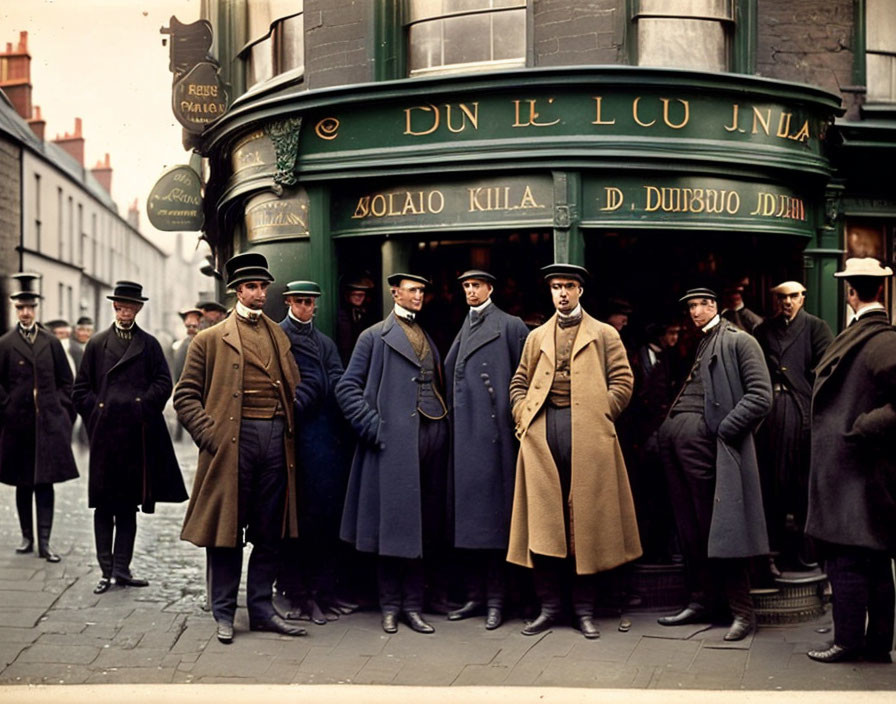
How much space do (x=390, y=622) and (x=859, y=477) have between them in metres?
2.86

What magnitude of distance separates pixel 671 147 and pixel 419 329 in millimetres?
2095

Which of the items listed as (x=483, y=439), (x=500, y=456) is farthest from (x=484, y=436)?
(x=500, y=456)

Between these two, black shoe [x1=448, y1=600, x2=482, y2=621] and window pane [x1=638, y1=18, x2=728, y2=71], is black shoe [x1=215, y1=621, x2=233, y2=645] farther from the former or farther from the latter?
window pane [x1=638, y1=18, x2=728, y2=71]

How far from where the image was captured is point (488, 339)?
6.92m

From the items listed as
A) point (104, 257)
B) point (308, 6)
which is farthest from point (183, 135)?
point (104, 257)

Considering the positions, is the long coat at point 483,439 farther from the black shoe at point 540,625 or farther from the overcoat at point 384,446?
the black shoe at point 540,625

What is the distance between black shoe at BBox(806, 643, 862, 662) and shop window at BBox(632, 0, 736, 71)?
4074 millimetres

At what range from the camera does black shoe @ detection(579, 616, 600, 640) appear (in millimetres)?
6492

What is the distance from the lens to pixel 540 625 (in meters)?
6.61

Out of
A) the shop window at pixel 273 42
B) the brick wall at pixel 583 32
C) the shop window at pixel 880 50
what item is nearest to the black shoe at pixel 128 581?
the shop window at pixel 273 42

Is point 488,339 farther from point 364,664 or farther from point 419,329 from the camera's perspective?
point 364,664

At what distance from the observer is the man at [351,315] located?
8055 millimetres

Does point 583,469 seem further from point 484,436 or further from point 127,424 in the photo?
point 127,424

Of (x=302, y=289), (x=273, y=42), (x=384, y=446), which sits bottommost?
(x=384, y=446)
